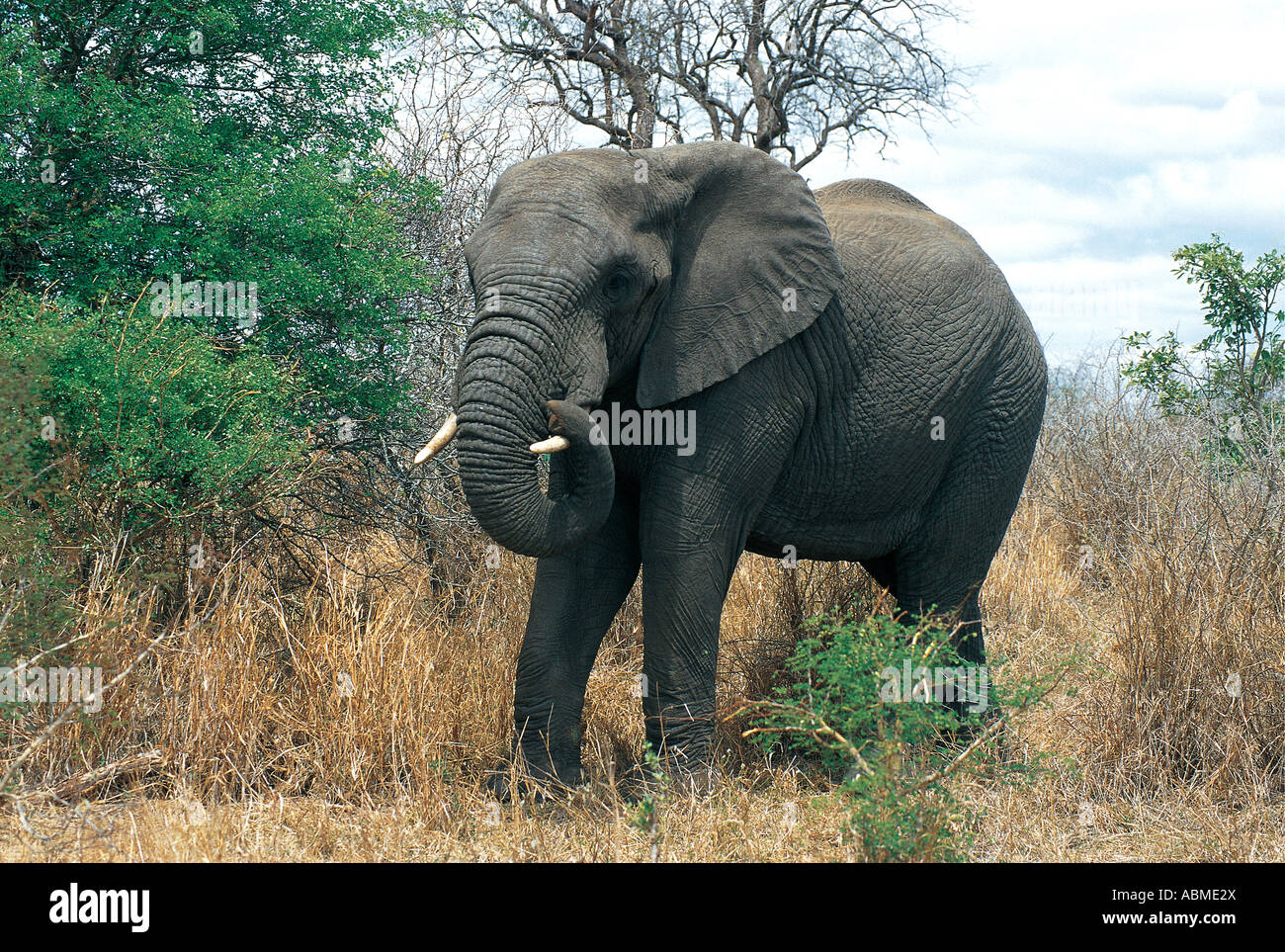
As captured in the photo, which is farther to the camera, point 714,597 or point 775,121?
point 775,121

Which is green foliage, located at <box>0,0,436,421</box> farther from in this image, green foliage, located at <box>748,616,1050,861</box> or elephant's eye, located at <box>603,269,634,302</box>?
green foliage, located at <box>748,616,1050,861</box>

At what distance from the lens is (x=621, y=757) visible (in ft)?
19.4

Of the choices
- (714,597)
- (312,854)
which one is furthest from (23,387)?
(714,597)

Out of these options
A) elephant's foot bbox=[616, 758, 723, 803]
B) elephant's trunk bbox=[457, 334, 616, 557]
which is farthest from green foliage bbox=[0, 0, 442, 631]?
elephant's foot bbox=[616, 758, 723, 803]

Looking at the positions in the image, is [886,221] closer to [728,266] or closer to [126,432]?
[728,266]

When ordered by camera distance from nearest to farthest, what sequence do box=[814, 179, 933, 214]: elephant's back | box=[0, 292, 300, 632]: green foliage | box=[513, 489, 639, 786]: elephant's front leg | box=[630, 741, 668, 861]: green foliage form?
box=[630, 741, 668, 861]: green foliage < box=[513, 489, 639, 786]: elephant's front leg < box=[0, 292, 300, 632]: green foliage < box=[814, 179, 933, 214]: elephant's back

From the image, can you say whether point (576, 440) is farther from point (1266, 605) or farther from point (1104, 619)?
point (1104, 619)

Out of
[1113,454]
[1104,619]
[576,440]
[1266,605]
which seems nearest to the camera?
[576,440]

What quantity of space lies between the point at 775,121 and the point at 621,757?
15.8 m

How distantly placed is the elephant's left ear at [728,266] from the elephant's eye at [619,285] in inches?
10.8

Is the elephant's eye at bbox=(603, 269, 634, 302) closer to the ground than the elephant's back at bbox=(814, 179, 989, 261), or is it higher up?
closer to the ground

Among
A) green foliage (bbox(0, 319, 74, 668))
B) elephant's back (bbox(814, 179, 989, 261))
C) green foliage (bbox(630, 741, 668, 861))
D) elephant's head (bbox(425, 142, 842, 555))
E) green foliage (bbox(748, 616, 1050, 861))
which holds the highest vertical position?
elephant's back (bbox(814, 179, 989, 261))

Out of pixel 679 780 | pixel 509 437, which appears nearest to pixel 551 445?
pixel 509 437

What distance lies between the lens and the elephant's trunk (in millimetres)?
4328
